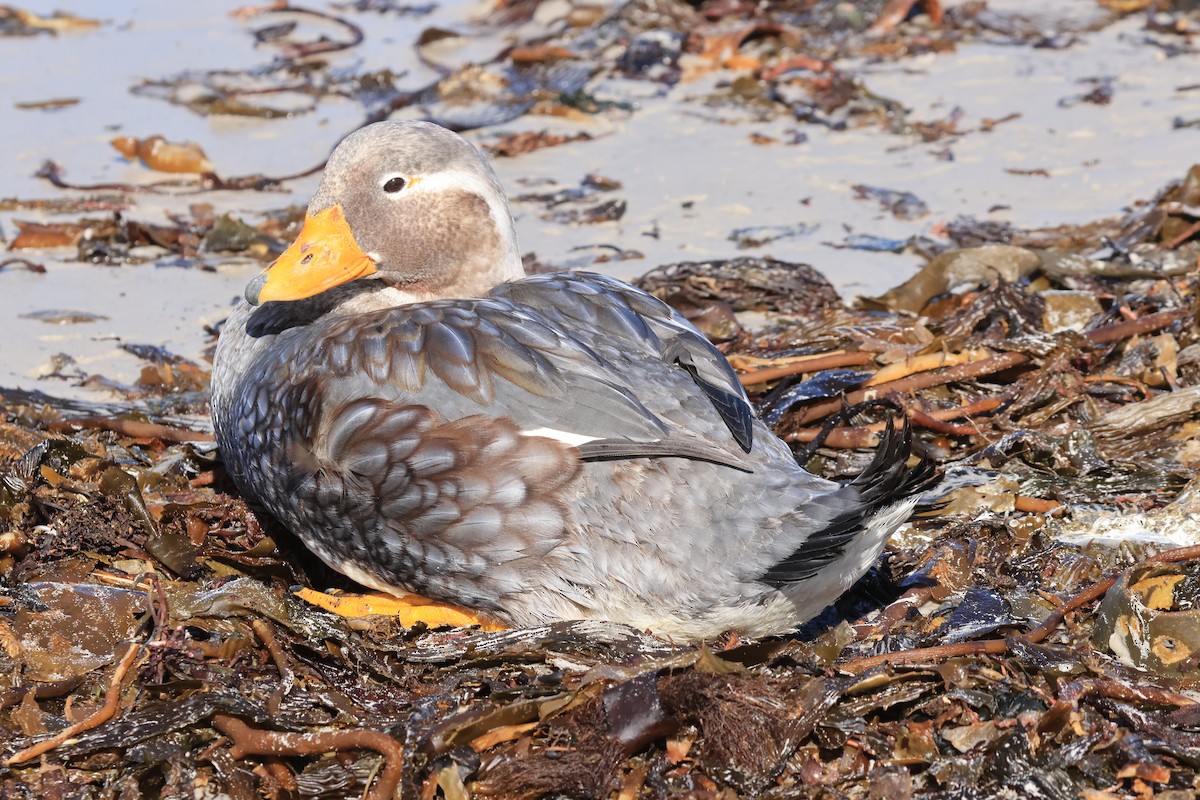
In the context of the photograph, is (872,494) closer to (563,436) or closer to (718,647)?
(718,647)

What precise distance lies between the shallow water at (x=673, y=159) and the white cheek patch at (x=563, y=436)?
2313 mm

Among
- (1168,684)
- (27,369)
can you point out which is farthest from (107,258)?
(1168,684)

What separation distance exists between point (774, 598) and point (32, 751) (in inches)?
66.6

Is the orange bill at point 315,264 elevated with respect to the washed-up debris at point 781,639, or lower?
elevated

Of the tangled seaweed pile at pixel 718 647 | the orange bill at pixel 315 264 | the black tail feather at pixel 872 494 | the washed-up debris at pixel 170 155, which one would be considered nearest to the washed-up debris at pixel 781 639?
the tangled seaweed pile at pixel 718 647

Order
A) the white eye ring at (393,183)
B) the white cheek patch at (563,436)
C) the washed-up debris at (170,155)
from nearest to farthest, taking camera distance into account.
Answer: the white cheek patch at (563,436), the white eye ring at (393,183), the washed-up debris at (170,155)

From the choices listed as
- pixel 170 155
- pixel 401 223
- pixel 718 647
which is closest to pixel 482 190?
pixel 401 223

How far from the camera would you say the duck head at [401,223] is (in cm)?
373

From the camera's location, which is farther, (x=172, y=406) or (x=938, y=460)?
(x=172, y=406)

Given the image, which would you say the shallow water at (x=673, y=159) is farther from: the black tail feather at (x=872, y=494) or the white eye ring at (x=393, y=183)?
the black tail feather at (x=872, y=494)

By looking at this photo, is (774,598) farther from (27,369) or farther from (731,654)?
(27,369)

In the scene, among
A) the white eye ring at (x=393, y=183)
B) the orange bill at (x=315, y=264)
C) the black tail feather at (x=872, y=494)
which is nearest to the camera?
the black tail feather at (x=872, y=494)

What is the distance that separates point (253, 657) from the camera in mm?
3186

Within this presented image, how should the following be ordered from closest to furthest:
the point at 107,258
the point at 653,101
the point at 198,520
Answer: the point at 198,520 < the point at 107,258 < the point at 653,101
